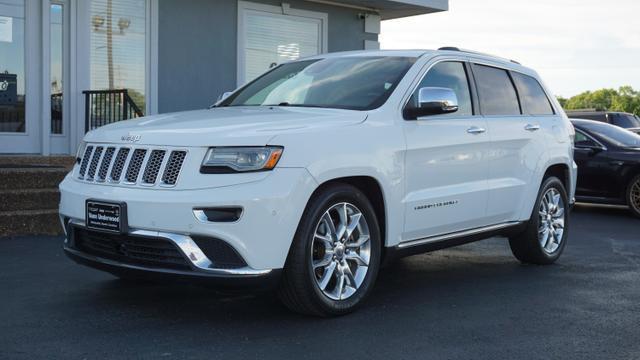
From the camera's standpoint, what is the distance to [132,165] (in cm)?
470

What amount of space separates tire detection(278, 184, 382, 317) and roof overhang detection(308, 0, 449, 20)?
9.20 metres

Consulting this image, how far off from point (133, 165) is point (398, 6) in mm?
10169

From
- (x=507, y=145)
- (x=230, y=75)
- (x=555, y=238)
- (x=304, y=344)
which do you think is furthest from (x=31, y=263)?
(x=230, y=75)

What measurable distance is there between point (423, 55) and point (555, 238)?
2431 mm

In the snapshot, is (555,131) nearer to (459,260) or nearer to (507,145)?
(507,145)

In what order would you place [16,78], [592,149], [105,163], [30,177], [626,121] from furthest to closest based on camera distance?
[626,121], [592,149], [16,78], [30,177], [105,163]

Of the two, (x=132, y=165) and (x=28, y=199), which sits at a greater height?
(x=132, y=165)

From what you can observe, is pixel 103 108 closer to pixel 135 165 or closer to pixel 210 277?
pixel 135 165

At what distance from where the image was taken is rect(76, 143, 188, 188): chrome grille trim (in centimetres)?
Result: 451

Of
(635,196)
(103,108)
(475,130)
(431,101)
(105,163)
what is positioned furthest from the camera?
(103,108)

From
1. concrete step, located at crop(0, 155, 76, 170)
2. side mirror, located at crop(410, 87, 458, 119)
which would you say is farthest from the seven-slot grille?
concrete step, located at crop(0, 155, 76, 170)

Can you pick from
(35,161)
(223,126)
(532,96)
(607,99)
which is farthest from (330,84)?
(607,99)

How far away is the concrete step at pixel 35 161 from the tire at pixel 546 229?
5706 millimetres

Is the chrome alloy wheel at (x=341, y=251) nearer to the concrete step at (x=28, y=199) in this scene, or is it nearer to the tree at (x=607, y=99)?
the concrete step at (x=28, y=199)
